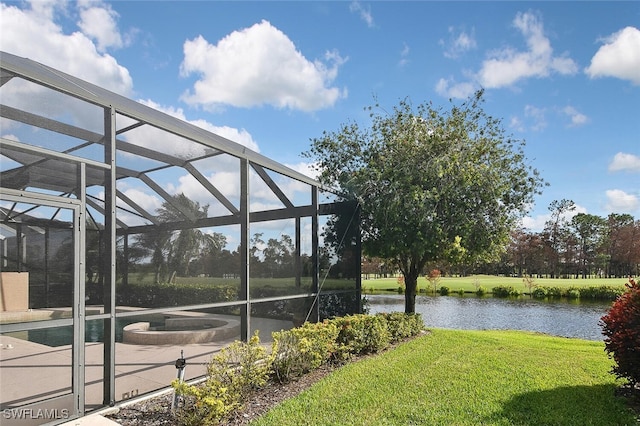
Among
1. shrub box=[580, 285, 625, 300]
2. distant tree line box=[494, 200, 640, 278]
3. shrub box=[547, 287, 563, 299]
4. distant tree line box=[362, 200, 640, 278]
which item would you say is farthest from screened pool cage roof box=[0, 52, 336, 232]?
distant tree line box=[494, 200, 640, 278]

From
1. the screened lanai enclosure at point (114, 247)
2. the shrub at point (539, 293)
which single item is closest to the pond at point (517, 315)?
the shrub at point (539, 293)

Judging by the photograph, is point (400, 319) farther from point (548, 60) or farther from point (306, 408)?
point (548, 60)

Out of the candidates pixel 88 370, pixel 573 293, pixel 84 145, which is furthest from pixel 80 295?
pixel 573 293

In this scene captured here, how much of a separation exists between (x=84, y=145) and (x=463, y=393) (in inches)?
207

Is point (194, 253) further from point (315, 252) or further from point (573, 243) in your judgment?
point (573, 243)

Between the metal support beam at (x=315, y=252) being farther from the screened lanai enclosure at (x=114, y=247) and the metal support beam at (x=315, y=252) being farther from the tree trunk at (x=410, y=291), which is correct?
the tree trunk at (x=410, y=291)

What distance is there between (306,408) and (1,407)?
286cm

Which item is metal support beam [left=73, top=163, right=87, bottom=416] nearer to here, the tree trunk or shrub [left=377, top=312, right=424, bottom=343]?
shrub [left=377, top=312, right=424, bottom=343]

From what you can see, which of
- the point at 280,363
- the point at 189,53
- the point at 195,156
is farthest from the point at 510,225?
the point at 189,53

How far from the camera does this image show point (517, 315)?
18047mm

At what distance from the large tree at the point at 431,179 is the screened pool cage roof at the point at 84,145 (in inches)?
183

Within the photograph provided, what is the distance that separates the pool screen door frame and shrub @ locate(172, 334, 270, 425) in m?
0.99

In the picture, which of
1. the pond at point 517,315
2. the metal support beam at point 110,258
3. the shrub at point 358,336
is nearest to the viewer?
the metal support beam at point 110,258

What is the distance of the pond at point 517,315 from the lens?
1481 cm
